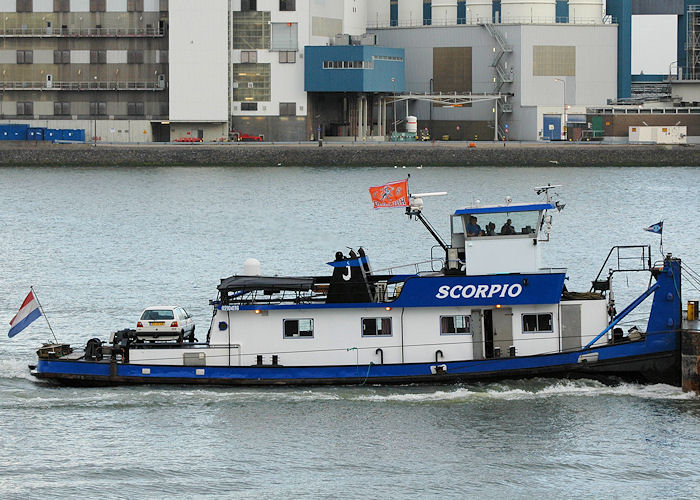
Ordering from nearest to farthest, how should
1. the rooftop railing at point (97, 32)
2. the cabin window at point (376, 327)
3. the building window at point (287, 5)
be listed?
the cabin window at point (376, 327)
the building window at point (287, 5)
the rooftop railing at point (97, 32)

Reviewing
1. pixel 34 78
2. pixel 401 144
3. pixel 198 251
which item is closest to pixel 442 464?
pixel 198 251

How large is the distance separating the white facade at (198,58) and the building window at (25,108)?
11749mm

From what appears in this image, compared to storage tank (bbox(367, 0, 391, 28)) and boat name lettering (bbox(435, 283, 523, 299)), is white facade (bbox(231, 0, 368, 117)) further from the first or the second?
boat name lettering (bbox(435, 283, 523, 299))

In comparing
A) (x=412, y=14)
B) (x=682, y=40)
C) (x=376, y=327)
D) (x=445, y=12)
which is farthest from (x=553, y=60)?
(x=376, y=327)

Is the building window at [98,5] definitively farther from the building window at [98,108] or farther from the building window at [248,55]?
the building window at [248,55]

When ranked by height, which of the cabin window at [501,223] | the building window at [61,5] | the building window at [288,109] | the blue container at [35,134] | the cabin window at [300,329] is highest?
the building window at [61,5]

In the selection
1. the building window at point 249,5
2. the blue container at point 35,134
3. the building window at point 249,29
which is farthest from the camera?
the building window at point 249,29

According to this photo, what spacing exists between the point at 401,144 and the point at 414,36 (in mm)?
13965

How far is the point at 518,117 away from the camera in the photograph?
12644 cm

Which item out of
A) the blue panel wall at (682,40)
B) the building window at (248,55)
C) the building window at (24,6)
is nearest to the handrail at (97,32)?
the building window at (24,6)

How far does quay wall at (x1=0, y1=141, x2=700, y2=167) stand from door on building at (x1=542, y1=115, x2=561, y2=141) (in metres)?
6.05

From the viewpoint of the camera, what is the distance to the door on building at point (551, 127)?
124062 millimetres

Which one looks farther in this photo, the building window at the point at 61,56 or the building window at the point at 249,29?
the building window at the point at 61,56

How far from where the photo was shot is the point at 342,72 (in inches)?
4747
